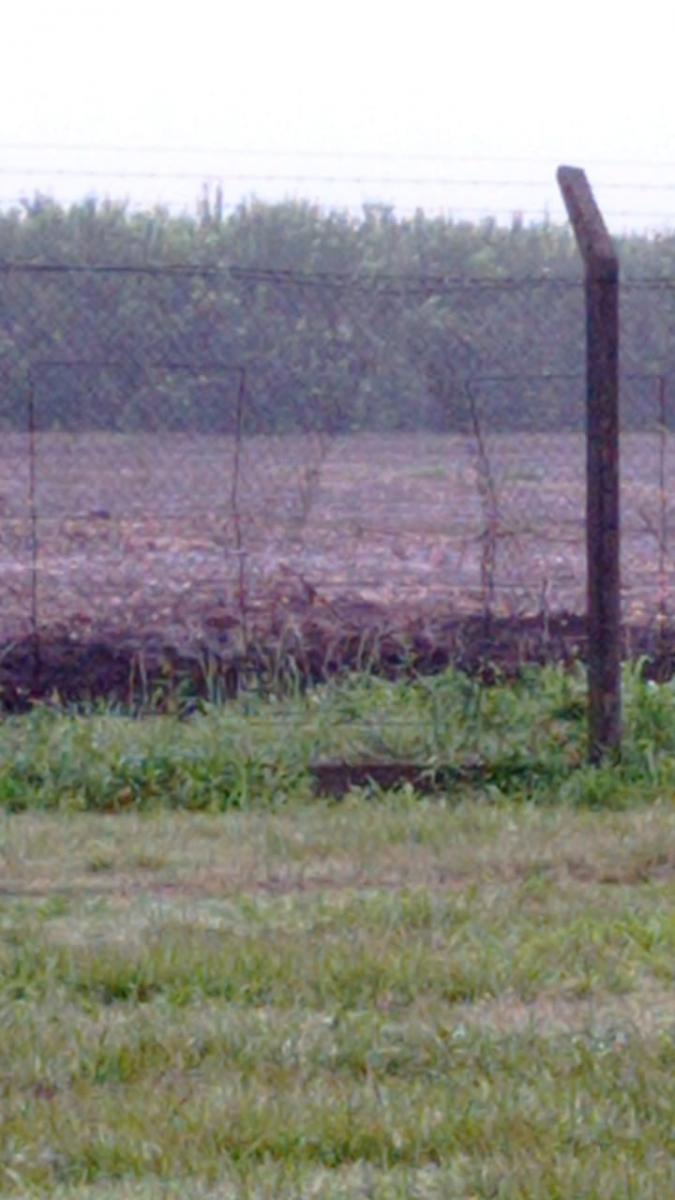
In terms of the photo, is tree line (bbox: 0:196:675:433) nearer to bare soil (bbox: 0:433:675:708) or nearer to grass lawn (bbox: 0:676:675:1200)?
bare soil (bbox: 0:433:675:708)

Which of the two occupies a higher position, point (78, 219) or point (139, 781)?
point (78, 219)

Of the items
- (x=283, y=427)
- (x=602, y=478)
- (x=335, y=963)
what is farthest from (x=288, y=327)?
(x=335, y=963)

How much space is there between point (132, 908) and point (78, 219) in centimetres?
818

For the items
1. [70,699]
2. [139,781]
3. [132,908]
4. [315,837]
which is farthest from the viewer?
[70,699]

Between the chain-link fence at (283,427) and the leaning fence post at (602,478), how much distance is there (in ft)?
3.26

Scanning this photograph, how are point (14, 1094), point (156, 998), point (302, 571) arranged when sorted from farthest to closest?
point (302, 571) < point (156, 998) < point (14, 1094)

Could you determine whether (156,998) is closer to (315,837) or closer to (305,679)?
(315,837)

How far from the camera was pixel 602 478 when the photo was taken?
7500 mm

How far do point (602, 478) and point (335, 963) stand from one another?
8.90 ft

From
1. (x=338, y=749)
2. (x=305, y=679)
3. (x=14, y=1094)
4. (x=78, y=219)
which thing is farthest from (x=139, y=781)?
(x=78, y=219)

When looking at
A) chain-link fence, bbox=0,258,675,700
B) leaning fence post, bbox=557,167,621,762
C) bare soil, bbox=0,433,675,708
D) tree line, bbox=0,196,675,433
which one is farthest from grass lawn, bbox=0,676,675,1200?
tree line, bbox=0,196,675,433

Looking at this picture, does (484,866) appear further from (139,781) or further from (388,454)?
(388,454)

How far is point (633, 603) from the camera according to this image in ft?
37.8

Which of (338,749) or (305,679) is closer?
(338,749)
